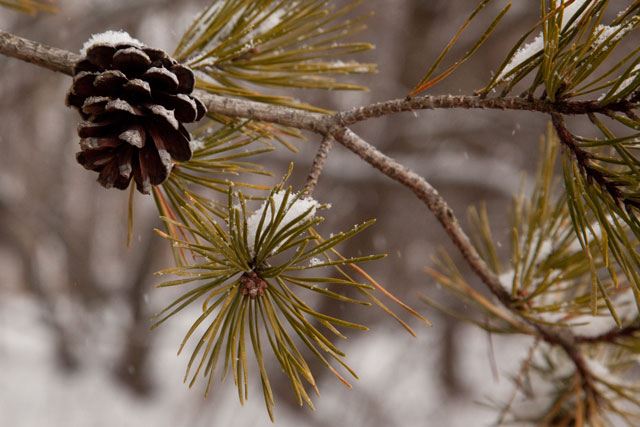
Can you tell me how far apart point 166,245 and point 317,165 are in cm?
231

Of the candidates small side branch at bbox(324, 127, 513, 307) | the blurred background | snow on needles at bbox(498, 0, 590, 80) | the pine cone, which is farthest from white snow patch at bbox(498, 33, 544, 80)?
the blurred background

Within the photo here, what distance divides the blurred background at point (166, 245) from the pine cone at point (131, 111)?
1.93m

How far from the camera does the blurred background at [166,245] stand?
227 centimetres

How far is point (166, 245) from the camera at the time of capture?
248cm

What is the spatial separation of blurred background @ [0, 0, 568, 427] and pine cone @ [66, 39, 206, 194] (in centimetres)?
193

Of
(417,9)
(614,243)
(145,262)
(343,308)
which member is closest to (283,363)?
(614,243)

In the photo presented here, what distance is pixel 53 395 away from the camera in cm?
217

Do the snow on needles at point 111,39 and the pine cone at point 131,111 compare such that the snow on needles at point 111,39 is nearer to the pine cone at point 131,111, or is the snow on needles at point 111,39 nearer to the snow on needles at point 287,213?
the pine cone at point 131,111

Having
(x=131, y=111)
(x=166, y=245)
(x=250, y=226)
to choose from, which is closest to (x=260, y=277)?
(x=250, y=226)

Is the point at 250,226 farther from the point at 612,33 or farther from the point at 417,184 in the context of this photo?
the point at 612,33

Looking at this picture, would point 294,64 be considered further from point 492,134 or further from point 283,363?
point 492,134

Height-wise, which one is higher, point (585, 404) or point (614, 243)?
point (614, 243)

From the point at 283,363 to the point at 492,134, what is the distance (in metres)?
2.83

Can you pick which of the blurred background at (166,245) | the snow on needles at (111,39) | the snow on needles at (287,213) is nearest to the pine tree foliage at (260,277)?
Answer: the snow on needles at (287,213)
